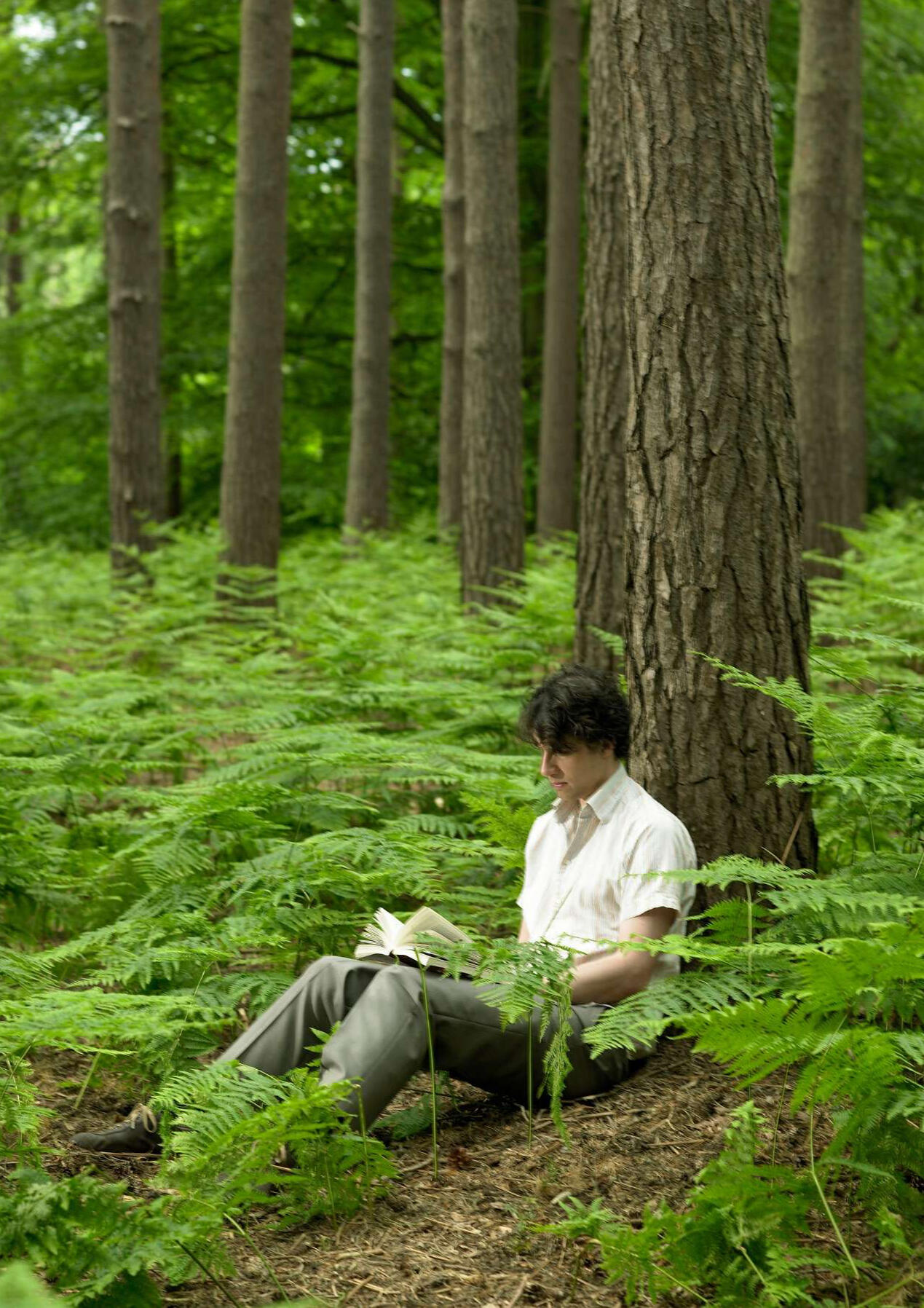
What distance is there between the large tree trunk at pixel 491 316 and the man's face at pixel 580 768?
6.42 meters

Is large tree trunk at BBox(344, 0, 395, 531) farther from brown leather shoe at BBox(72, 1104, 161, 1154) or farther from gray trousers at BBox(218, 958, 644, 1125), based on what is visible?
brown leather shoe at BBox(72, 1104, 161, 1154)

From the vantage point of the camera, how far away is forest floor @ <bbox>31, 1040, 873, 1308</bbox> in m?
3.12

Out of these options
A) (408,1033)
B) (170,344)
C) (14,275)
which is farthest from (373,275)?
(14,275)

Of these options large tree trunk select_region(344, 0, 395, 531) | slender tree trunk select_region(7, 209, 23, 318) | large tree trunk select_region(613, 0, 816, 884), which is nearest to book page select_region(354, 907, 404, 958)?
large tree trunk select_region(613, 0, 816, 884)

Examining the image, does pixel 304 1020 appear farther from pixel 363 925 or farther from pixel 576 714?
pixel 576 714

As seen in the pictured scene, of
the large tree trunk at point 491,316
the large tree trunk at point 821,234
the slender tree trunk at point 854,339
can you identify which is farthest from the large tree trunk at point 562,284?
the large tree trunk at point 821,234

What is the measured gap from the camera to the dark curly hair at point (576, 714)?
427 centimetres

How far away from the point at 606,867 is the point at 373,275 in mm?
12737

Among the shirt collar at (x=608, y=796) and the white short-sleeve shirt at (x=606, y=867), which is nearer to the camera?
the white short-sleeve shirt at (x=606, y=867)

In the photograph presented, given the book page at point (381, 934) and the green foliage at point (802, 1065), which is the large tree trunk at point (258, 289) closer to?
the book page at point (381, 934)

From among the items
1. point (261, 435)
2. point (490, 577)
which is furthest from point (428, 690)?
point (261, 435)

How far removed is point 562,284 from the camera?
15734mm

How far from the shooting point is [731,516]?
4.25m

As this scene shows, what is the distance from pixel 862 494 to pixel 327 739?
37.0ft
